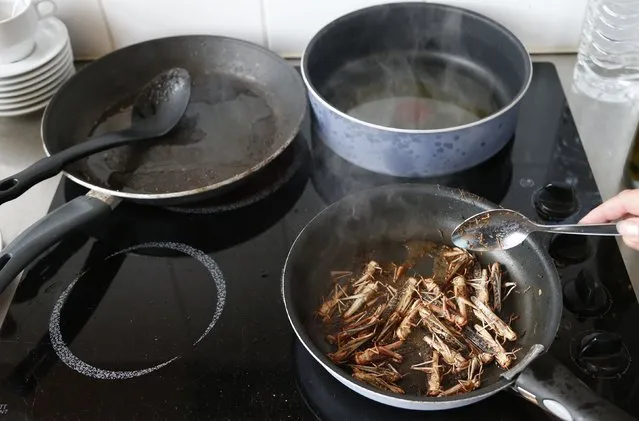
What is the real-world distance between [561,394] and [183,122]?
655mm

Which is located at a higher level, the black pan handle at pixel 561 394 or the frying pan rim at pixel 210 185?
the frying pan rim at pixel 210 185

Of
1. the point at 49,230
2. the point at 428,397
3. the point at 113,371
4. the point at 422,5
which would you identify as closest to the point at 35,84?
the point at 49,230

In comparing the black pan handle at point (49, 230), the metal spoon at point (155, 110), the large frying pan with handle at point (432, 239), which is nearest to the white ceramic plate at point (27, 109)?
the metal spoon at point (155, 110)

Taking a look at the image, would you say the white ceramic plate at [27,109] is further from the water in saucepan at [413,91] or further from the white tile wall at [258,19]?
the water in saucepan at [413,91]

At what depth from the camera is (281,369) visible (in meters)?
0.70

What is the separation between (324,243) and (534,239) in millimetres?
243

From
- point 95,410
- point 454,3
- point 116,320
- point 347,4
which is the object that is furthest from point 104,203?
point 454,3

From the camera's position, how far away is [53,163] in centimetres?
81

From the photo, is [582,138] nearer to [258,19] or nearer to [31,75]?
[258,19]

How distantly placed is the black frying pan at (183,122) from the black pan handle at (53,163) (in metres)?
0.02

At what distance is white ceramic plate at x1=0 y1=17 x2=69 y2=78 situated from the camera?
3.04 feet

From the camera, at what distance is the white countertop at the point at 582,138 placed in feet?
2.91

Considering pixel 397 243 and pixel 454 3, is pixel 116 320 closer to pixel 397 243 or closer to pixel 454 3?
pixel 397 243

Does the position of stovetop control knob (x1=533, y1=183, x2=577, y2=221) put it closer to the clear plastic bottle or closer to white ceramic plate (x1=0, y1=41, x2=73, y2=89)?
the clear plastic bottle
